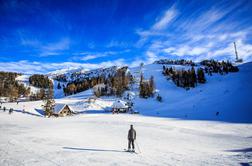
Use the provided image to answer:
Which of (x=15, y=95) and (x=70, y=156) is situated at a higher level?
(x=15, y=95)

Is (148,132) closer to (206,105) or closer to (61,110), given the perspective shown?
(61,110)

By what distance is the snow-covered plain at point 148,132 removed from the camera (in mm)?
14156

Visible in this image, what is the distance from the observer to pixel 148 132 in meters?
29.2

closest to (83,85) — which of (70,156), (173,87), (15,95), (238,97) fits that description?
(15,95)

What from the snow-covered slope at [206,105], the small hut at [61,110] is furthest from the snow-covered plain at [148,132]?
the small hut at [61,110]

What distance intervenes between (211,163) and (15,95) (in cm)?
14490

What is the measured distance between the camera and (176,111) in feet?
228

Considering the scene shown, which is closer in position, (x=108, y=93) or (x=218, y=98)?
(x=218, y=98)

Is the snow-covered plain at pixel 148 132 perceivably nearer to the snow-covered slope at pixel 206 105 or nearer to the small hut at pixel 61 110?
the snow-covered slope at pixel 206 105

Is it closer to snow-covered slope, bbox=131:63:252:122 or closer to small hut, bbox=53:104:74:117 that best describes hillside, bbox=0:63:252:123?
snow-covered slope, bbox=131:63:252:122

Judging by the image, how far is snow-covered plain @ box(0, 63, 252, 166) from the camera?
46.4 feet

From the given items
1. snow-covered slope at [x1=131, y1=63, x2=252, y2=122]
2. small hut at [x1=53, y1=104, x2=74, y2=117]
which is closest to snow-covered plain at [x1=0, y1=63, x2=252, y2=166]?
snow-covered slope at [x1=131, y1=63, x2=252, y2=122]

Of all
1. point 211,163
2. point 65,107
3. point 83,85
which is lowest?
point 211,163

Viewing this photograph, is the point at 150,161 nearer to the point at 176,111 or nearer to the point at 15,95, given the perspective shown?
the point at 176,111
